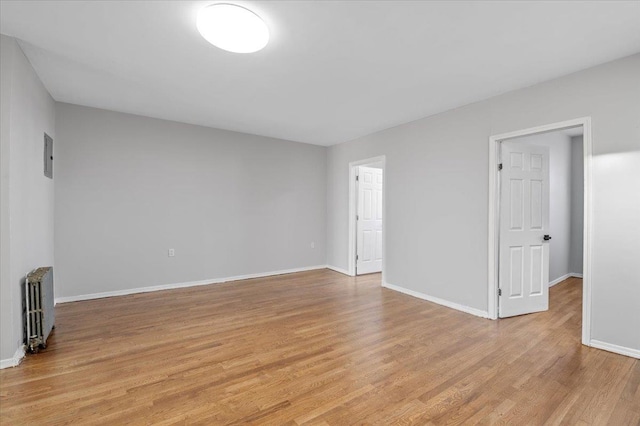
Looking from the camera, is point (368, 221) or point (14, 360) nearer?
point (14, 360)

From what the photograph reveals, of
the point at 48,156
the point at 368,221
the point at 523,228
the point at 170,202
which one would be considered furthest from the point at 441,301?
the point at 48,156

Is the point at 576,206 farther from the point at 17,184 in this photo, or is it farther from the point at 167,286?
the point at 17,184

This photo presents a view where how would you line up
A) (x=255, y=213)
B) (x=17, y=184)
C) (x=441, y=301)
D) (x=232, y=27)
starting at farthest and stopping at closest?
(x=255, y=213) → (x=441, y=301) → (x=17, y=184) → (x=232, y=27)

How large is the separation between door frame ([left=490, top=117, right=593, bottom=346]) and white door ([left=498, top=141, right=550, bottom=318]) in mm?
66

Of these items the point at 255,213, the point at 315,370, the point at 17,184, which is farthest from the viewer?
the point at 255,213

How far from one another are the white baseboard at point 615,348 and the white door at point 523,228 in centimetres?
79

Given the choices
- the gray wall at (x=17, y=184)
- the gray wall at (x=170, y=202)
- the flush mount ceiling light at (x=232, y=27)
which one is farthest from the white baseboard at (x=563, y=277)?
the gray wall at (x=17, y=184)

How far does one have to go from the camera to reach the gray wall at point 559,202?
458 cm

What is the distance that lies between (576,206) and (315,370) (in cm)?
588

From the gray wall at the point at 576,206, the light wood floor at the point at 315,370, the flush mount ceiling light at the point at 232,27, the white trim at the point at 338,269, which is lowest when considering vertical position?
the light wood floor at the point at 315,370

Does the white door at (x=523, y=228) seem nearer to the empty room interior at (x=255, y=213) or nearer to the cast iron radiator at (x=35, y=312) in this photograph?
the empty room interior at (x=255, y=213)

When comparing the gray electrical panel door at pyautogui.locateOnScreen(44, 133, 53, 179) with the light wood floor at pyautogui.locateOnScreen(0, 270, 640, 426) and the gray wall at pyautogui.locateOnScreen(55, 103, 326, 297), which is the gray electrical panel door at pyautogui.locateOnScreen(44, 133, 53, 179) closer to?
the gray wall at pyautogui.locateOnScreen(55, 103, 326, 297)

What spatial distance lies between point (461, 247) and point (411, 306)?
1002 mm

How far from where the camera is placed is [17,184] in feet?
7.55
